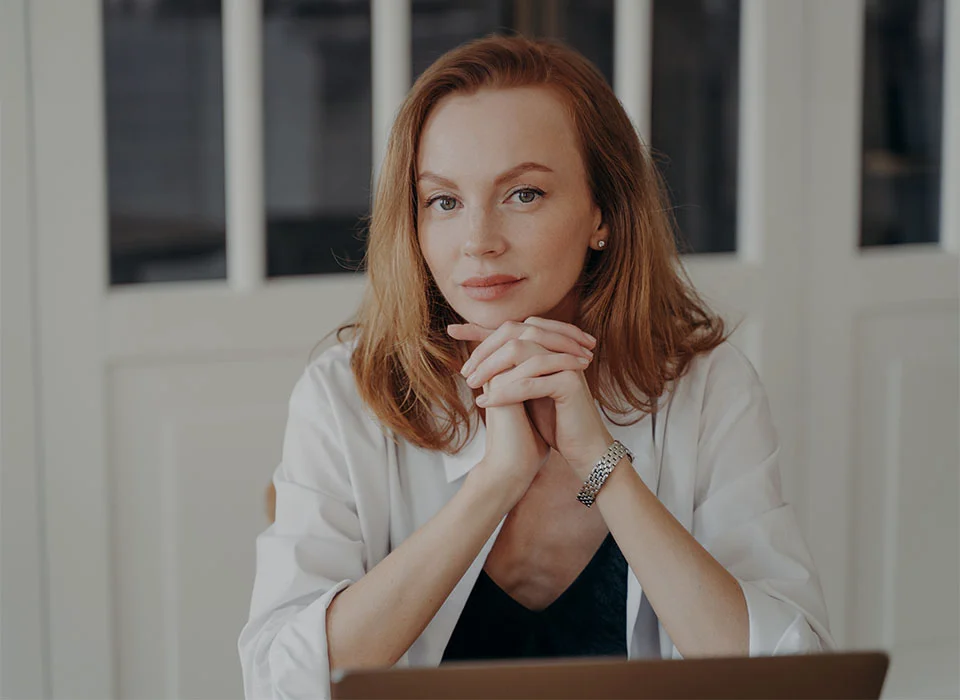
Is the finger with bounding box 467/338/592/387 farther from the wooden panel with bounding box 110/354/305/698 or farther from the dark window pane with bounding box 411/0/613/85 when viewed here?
the dark window pane with bounding box 411/0/613/85

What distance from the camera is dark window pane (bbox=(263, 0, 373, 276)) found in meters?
2.24

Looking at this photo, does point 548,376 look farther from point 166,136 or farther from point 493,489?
point 166,136

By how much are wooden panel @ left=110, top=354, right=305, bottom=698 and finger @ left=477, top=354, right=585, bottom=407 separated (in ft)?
3.10

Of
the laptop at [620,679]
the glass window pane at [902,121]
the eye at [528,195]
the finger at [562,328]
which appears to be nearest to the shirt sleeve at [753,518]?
the finger at [562,328]

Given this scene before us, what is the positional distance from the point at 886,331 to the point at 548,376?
1.58 metres

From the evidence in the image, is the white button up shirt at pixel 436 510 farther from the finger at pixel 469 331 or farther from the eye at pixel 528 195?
the eye at pixel 528 195

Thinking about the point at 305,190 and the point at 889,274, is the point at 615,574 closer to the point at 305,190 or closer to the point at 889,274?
the point at 305,190

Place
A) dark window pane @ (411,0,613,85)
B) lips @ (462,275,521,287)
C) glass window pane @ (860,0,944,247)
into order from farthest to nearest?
glass window pane @ (860,0,944,247) < dark window pane @ (411,0,613,85) < lips @ (462,275,521,287)

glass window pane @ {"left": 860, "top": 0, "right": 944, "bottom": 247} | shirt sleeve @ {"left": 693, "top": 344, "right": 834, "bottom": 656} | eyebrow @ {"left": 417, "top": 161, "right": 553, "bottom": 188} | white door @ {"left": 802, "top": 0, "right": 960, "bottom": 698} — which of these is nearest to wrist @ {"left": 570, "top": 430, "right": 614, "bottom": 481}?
shirt sleeve @ {"left": 693, "top": 344, "right": 834, "bottom": 656}

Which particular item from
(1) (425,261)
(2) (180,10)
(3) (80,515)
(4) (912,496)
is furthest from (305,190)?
(4) (912,496)

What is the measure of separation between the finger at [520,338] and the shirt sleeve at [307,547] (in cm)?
19

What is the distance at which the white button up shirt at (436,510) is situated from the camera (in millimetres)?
1221

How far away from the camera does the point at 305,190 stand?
233cm

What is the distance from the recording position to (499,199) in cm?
130
